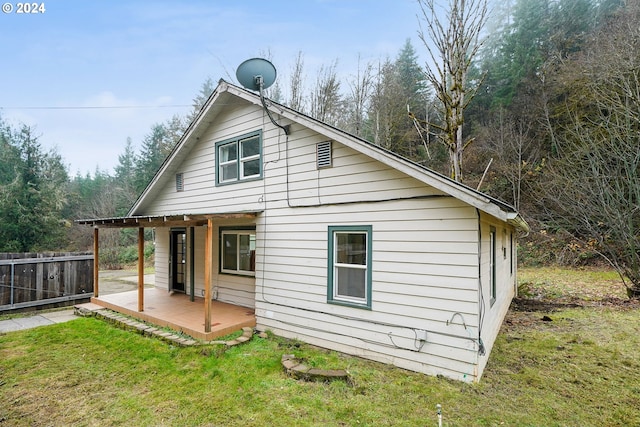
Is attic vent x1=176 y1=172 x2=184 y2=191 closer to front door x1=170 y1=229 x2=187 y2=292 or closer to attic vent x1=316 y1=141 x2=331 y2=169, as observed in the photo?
front door x1=170 y1=229 x2=187 y2=292

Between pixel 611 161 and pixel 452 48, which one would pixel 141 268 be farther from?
pixel 611 161

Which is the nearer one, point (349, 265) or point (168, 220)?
point (349, 265)

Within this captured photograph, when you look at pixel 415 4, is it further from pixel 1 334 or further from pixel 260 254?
pixel 1 334

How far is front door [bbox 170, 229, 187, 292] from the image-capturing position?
9.77m

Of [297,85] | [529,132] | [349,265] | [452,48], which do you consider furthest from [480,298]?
[529,132]

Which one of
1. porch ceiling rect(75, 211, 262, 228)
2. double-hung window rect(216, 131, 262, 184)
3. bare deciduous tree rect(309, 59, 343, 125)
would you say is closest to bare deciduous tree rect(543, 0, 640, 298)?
bare deciduous tree rect(309, 59, 343, 125)

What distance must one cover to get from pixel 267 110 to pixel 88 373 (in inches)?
217

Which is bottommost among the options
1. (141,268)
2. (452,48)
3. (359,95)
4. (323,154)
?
(141,268)

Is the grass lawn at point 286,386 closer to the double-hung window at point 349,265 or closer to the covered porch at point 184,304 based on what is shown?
the covered porch at point 184,304

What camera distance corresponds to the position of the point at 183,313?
7.23 m

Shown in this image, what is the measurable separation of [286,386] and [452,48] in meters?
8.69

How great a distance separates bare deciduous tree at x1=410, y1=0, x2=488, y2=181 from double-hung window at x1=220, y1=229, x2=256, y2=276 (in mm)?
5434

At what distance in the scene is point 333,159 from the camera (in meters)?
5.63

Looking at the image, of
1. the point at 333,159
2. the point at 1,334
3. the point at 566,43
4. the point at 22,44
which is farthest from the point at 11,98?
the point at 566,43
